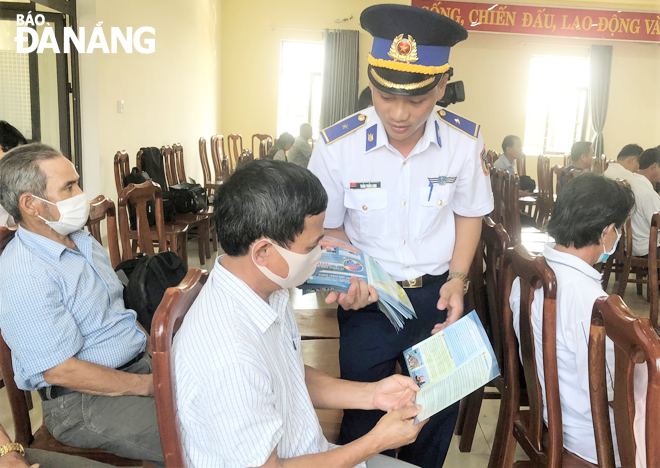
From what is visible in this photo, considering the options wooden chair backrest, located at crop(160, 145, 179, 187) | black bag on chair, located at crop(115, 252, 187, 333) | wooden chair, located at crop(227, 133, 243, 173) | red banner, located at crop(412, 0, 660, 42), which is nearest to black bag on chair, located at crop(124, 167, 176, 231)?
wooden chair backrest, located at crop(160, 145, 179, 187)

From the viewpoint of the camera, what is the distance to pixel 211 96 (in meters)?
8.58

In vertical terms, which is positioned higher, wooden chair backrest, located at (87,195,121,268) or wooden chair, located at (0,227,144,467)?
wooden chair backrest, located at (87,195,121,268)

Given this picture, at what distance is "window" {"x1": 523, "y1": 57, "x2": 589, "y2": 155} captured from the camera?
9.56 metres

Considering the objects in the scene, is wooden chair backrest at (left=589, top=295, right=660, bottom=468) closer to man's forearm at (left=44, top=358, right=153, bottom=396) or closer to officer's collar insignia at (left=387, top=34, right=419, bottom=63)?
officer's collar insignia at (left=387, top=34, right=419, bottom=63)

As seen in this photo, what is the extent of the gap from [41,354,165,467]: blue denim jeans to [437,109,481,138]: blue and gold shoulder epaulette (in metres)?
1.09

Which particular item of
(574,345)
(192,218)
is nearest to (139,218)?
(574,345)

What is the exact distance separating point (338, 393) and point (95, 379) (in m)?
0.59

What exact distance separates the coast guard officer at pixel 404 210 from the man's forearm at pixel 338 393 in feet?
0.76

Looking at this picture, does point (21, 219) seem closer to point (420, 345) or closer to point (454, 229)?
point (420, 345)

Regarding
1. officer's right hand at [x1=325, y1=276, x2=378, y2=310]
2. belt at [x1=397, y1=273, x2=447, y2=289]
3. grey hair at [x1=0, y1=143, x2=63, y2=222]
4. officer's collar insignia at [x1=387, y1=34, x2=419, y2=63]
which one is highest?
officer's collar insignia at [x1=387, y1=34, x2=419, y2=63]

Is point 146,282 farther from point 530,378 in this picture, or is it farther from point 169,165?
point 169,165

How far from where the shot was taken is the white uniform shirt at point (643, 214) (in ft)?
12.1

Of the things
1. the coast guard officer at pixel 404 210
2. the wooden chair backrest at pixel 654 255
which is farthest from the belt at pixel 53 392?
the wooden chair backrest at pixel 654 255

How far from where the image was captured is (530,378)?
1.36m
